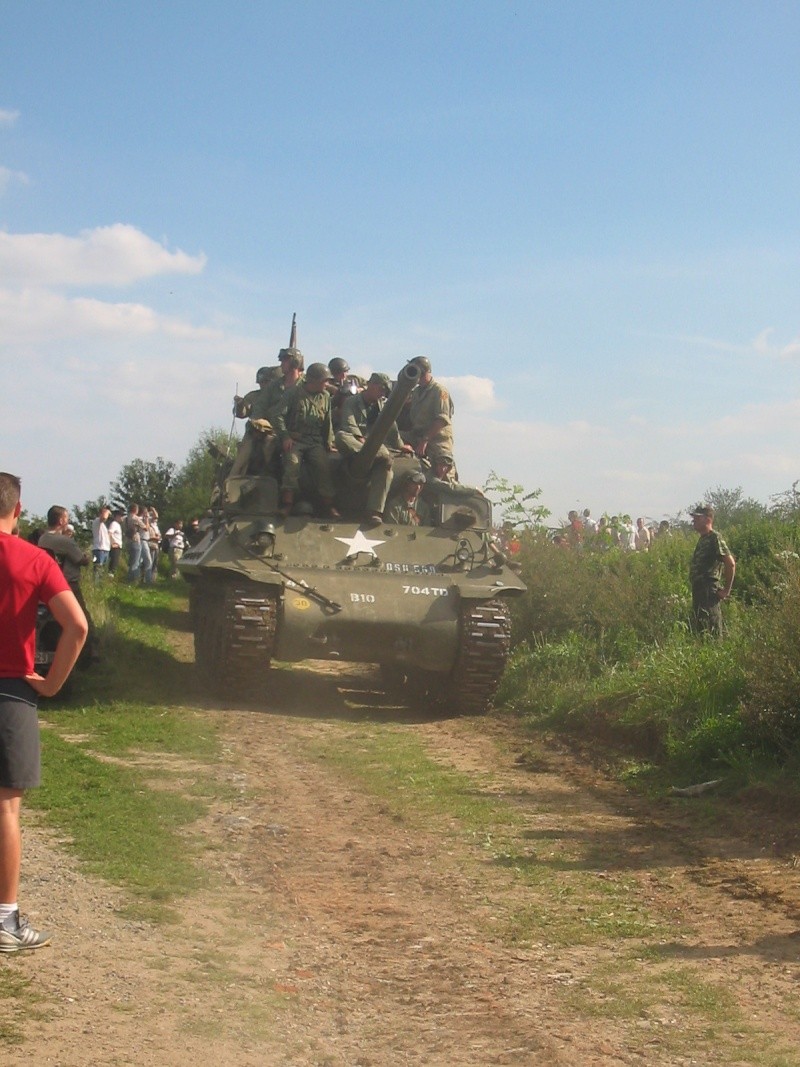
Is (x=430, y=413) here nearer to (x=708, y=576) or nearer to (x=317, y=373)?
(x=317, y=373)

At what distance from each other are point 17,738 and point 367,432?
8317 mm

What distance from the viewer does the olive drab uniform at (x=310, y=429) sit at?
12508 millimetres

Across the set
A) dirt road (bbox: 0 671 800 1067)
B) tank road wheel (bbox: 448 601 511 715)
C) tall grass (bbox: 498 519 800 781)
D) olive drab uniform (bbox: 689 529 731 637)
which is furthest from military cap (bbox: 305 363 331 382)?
dirt road (bbox: 0 671 800 1067)

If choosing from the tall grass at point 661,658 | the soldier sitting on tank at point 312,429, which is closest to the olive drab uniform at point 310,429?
the soldier sitting on tank at point 312,429

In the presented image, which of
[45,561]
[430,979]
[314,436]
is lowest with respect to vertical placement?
[430,979]

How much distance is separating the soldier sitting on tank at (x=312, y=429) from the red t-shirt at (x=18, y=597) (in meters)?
7.72

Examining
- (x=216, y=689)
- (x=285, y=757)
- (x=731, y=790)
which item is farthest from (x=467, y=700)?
(x=731, y=790)

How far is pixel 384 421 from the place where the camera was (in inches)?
475

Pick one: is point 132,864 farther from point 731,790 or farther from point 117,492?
point 117,492

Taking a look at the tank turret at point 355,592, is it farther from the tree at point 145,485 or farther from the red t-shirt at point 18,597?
the tree at point 145,485

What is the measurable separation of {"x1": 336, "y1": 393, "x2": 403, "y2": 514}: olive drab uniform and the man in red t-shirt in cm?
768

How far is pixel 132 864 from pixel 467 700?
606 cm

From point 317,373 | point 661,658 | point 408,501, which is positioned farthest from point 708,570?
point 317,373

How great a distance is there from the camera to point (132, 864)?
5797 mm
